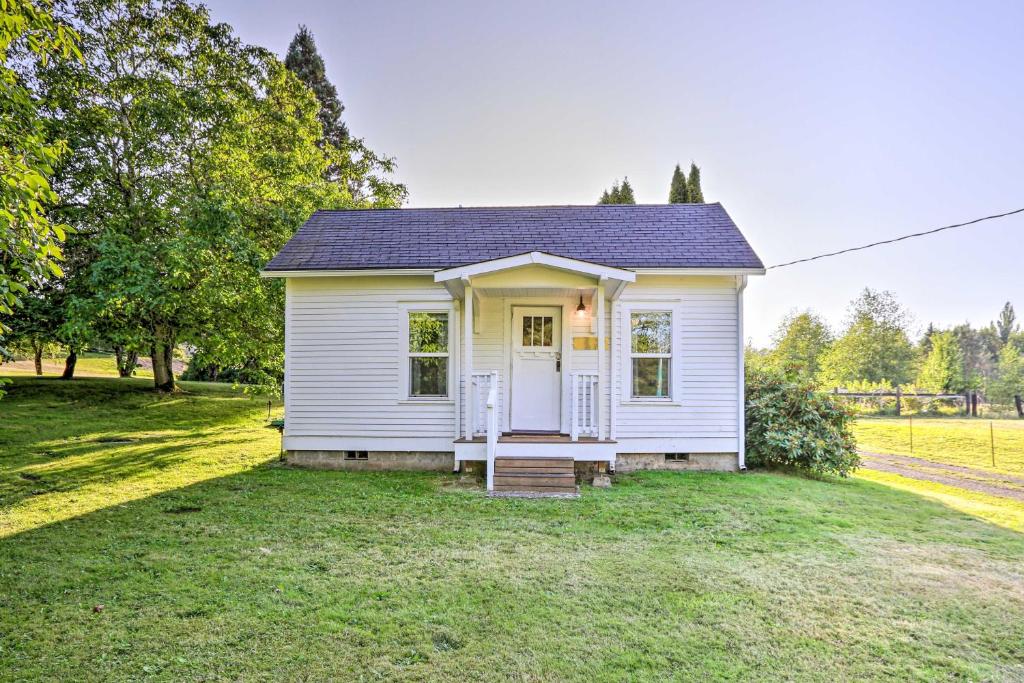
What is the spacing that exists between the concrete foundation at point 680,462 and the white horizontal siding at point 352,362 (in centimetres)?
283

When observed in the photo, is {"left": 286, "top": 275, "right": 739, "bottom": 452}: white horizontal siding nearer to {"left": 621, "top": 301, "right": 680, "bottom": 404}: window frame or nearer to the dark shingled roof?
{"left": 621, "top": 301, "right": 680, "bottom": 404}: window frame

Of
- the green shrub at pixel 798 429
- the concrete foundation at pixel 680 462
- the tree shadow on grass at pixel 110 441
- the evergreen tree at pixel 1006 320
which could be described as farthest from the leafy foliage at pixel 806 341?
the evergreen tree at pixel 1006 320

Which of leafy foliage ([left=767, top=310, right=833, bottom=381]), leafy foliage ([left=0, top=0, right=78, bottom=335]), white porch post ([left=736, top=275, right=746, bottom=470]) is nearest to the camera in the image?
leafy foliage ([left=0, top=0, right=78, bottom=335])

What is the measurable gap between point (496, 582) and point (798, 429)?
649 centimetres

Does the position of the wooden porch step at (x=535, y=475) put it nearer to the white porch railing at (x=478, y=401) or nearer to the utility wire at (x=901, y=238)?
the white porch railing at (x=478, y=401)

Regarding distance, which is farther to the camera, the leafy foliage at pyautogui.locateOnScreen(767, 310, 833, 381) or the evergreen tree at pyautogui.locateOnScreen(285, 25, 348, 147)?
the leafy foliage at pyautogui.locateOnScreen(767, 310, 833, 381)

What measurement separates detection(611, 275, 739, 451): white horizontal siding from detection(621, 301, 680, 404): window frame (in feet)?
0.05

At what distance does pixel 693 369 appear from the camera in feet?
25.6

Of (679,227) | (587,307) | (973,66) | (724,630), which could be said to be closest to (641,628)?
(724,630)

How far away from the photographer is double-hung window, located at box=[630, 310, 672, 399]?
785 cm

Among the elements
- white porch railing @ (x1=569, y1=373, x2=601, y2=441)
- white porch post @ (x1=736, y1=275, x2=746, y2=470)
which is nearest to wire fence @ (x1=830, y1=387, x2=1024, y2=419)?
white porch post @ (x1=736, y1=275, x2=746, y2=470)

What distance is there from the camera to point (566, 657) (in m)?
2.68

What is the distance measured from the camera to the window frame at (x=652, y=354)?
25.6 ft

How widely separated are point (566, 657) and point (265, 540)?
10.3ft
